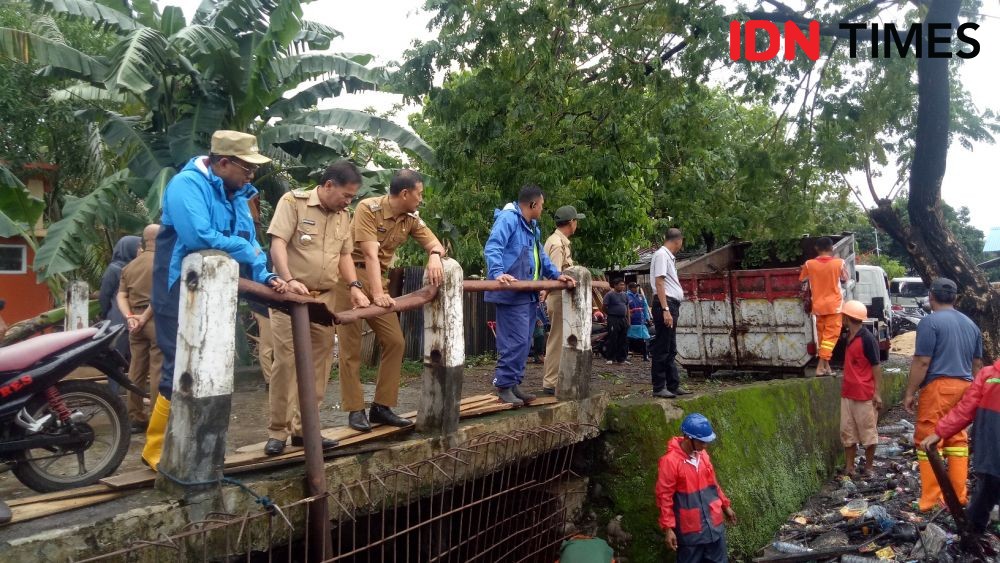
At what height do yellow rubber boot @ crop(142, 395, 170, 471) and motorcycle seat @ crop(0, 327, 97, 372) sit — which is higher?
motorcycle seat @ crop(0, 327, 97, 372)

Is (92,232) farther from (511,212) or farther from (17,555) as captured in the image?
(17,555)

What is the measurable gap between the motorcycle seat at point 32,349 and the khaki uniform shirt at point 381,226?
5.19 ft

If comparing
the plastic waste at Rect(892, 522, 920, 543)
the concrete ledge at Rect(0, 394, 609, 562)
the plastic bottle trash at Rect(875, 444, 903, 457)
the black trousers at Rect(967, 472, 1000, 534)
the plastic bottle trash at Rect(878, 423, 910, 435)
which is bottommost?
the plastic waste at Rect(892, 522, 920, 543)

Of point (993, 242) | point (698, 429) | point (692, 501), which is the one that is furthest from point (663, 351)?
point (993, 242)

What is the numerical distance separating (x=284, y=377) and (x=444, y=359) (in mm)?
962

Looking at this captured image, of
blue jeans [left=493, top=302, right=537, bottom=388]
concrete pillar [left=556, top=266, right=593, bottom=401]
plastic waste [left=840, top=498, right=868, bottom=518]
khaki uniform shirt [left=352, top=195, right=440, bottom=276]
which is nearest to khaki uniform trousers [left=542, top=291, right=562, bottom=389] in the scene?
concrete pillar [left=556, top=266, right=593, bottom=401]

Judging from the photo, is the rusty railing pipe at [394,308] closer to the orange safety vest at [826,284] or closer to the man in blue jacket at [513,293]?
the man in blue jacket at [513,293]

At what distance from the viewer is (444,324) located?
4293mm

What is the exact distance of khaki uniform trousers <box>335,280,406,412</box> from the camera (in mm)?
4223

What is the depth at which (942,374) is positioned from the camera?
5.91m

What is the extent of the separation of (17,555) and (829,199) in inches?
883

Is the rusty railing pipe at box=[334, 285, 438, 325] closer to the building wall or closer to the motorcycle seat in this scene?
the motorcycle seat

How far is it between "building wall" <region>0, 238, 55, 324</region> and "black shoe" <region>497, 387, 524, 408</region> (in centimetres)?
1398

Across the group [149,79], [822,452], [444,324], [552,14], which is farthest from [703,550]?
[149,79]
